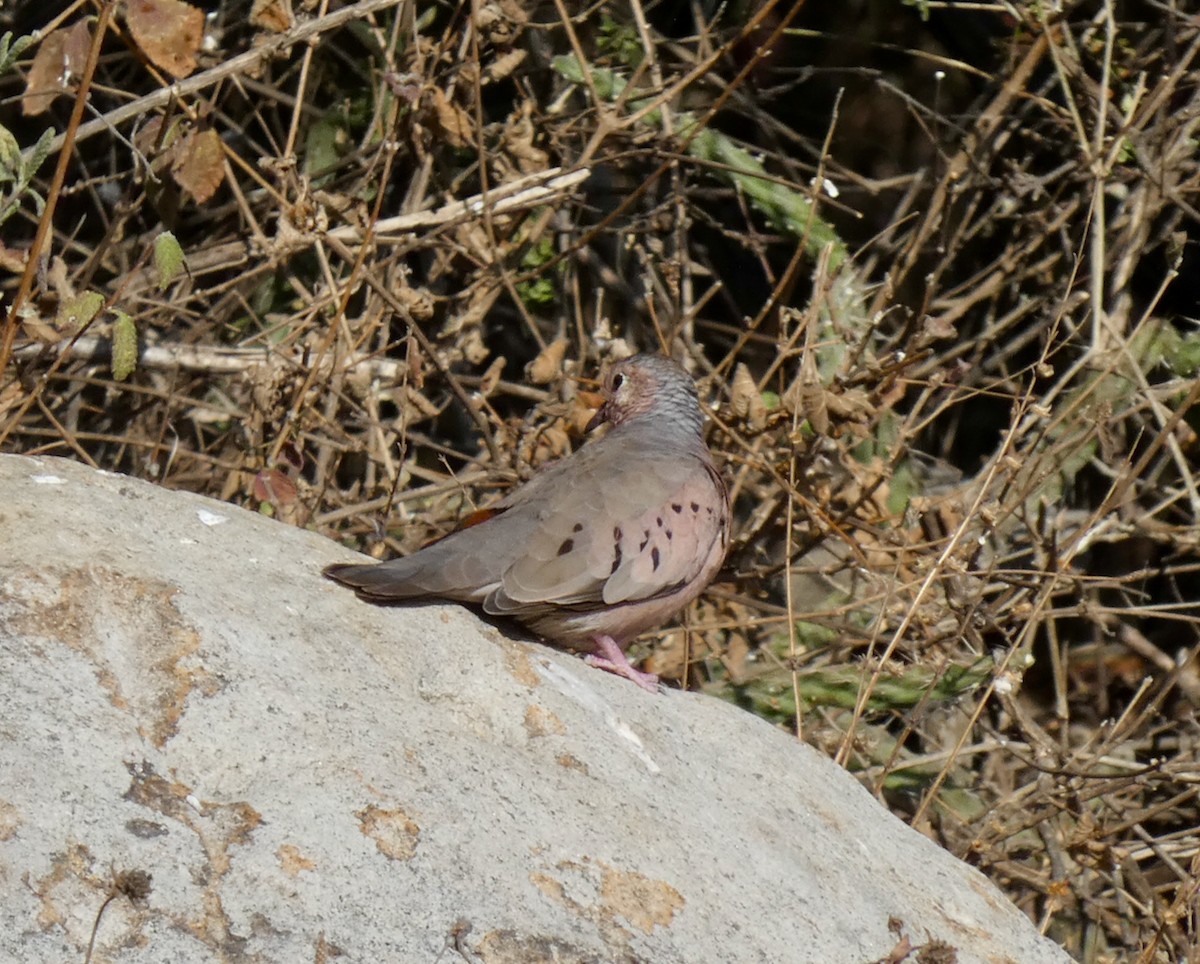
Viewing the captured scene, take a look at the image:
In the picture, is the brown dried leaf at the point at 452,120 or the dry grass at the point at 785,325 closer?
the dry grass at the point at 785,325

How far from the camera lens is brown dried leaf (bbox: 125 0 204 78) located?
471 cm

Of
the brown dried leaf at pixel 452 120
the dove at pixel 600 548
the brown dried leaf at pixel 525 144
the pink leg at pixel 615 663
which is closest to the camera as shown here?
the dove at pixel 600 548

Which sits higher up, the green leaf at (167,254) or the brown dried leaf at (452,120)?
the green leaf at (167,254)

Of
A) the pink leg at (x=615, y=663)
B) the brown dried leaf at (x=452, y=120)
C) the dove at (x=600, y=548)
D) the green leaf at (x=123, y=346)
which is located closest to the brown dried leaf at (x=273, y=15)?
the brown dried leaf at (x=452, y=120)

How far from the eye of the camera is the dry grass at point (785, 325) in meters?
5.21

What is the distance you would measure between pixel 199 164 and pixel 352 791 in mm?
2885

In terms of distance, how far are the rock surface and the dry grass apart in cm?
104

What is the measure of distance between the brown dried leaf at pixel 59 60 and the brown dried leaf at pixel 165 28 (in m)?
0.15

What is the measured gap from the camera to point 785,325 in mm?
5242

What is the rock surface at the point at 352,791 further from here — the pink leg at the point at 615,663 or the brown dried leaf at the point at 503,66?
the brown dried leaf at the point at 503,66

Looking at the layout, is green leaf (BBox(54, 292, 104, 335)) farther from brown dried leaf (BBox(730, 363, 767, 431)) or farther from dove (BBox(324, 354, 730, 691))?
brown dried leaf (BBox(730, 363, 767, 431))

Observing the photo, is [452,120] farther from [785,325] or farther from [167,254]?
[167,254]

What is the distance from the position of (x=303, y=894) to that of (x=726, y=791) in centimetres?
120

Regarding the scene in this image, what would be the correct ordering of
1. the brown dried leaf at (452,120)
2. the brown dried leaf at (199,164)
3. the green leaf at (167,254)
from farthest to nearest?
1. the brown dried leaf at (452,120)
2. the brown dried leaf at (199,164)
3. the green leaf at (167,254)
